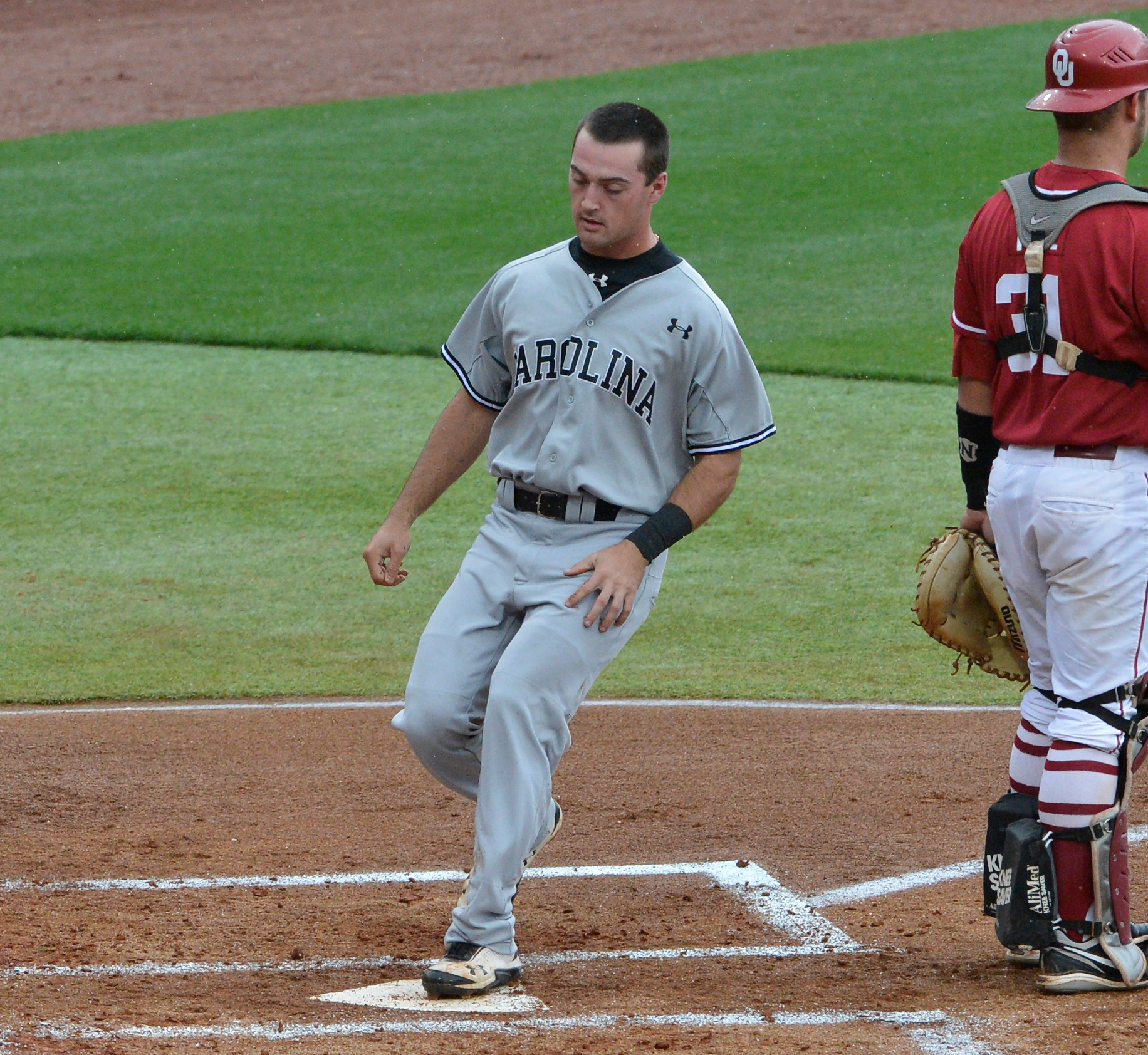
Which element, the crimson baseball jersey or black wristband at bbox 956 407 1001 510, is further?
black wristband at bbox 956 407 1001 510

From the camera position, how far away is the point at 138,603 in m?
7.98

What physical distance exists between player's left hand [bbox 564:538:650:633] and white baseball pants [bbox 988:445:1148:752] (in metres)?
0.83

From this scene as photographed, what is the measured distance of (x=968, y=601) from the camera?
4.16 m

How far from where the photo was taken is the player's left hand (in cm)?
370

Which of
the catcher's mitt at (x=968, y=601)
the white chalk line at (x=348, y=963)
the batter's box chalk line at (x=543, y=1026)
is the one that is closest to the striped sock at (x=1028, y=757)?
the catcher's mitt at (x=968, y=601)

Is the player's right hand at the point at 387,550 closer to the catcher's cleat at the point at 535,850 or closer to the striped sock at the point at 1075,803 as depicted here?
the catcher's cleat at the point at 535,850

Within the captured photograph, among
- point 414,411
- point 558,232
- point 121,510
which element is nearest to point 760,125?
point 558,232

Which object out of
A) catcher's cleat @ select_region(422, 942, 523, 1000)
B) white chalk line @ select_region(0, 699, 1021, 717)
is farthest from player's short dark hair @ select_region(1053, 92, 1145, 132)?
white chalk line @ select_region(0, 699, 1021, 717)

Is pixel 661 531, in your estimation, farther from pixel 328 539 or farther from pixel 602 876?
pixel 328 539

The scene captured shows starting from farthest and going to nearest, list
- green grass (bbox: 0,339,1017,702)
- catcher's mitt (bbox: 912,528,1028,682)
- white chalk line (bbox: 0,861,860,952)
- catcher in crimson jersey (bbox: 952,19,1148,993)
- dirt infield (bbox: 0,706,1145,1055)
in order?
green grass (bbox: 0,339,1017,702) → white chalk line (bbox: 0,861,860,952) → catcher's mitt (bbox: 912,528,1028,682) → catcher in crimson jersey (bbox: 952,19,1148,993) → dirt infield (bbox: 0,706,1145,1055)

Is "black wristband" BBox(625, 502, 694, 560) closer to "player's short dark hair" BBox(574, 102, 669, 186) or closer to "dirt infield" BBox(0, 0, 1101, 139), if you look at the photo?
"player's short dark hair" BBox(574, 102, 669, 186)

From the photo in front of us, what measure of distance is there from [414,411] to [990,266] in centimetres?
823

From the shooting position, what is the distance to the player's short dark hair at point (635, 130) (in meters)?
3.73

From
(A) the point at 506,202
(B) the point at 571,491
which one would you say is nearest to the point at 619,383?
(B) the point at 571,491
